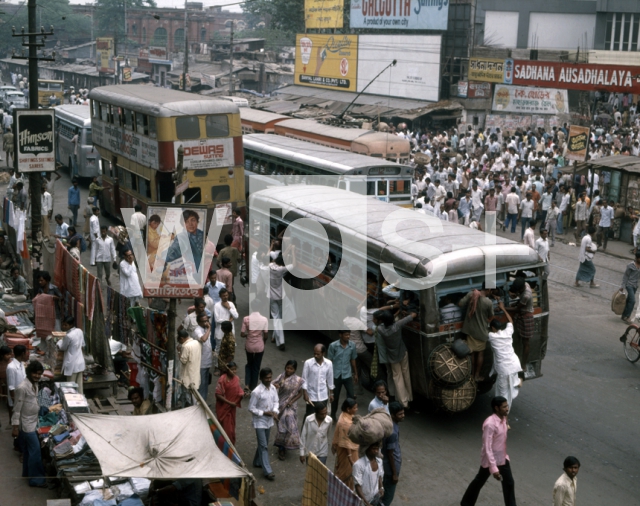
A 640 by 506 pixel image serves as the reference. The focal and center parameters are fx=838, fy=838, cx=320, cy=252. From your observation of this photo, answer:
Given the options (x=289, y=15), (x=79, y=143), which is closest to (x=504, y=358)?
(x=79, y=143)

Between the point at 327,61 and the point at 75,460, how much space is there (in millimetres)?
42645

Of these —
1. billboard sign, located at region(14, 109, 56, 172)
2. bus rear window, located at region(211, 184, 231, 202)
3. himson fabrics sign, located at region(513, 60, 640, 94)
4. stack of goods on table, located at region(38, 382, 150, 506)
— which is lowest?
stack of goods on table, located at region(38, 382, 150, 506)

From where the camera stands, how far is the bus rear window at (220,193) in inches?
763

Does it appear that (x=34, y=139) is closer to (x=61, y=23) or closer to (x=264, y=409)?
(x=264, y=409)

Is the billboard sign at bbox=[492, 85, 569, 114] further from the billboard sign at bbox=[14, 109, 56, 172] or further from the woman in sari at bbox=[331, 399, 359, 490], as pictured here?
the woman in sari at bbox=[331, 399, 359, 490]

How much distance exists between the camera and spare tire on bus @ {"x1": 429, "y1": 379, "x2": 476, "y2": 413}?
404 inches

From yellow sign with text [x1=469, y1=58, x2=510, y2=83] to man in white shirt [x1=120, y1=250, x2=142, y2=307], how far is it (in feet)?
82.7

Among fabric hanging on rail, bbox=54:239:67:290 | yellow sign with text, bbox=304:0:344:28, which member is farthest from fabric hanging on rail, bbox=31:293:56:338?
yellow sign with text, bbox=304:0:344:28

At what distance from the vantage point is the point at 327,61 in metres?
49.3

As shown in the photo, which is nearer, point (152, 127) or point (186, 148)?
point (186, 148)

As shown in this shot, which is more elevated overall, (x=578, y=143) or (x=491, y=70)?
(x=491, y=70)

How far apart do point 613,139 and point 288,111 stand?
55.2 ft

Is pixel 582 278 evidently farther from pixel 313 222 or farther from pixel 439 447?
pixel 439 447

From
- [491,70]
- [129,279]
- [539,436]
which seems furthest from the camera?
[491,70]
